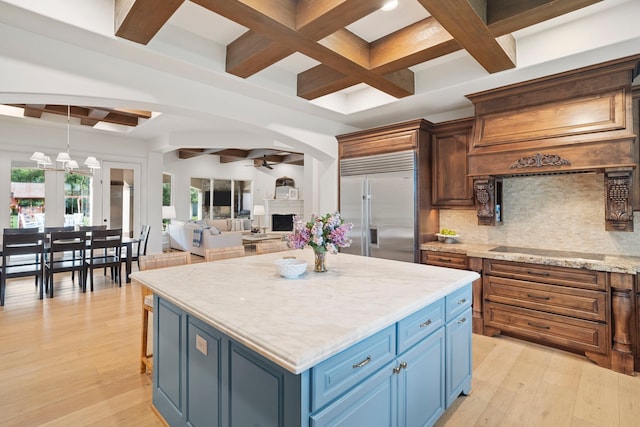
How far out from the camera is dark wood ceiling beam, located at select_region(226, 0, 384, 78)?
195 centimetres

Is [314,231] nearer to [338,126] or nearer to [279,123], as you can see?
[279,123]

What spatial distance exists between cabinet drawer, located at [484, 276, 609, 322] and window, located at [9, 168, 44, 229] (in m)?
7.65

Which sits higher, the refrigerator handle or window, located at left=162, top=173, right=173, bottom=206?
window, located at left=162, top=173, right=173, bottom=206

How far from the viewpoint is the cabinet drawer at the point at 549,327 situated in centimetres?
267

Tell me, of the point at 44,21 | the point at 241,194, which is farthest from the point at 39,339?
the point at 241,194

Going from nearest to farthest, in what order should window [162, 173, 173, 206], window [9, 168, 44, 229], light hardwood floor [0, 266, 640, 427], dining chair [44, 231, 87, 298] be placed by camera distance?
light hardwood floor [0, 266, 640, 427], dining chair [44, 231, 87, 298], window [9, 168, 44, 229], window [162, 173, 173, 206]

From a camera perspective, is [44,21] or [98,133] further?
[98,133]

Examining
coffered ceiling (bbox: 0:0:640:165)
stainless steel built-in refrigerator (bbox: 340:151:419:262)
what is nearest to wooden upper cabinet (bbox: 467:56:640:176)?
coffered ceiling (bbox: 0:0:640:165)

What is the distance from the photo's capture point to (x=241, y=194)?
452 inches

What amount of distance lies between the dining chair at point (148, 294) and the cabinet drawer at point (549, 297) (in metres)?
2.99

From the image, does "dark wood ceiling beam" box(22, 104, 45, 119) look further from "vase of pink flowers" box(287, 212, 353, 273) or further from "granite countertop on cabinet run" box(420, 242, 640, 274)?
"granite countertop on cabinet run" box(420, 242, 640, 274)

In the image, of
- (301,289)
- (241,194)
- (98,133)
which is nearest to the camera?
(301,289)

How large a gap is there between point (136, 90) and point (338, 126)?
2655mm

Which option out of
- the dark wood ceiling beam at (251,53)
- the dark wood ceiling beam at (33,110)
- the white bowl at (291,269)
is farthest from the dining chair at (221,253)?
the dark wood ceiling beam at (33,110)
